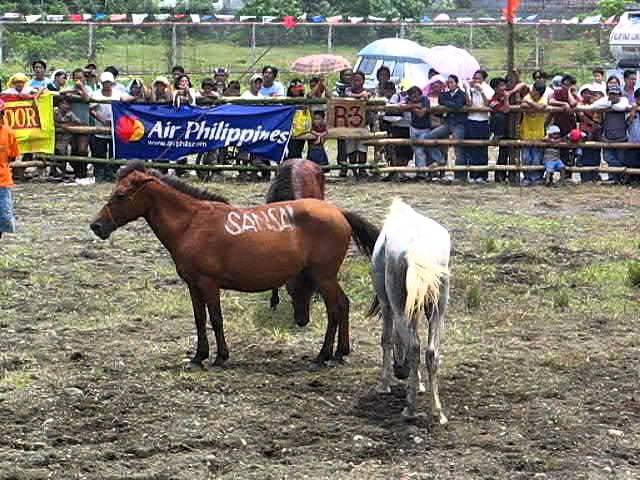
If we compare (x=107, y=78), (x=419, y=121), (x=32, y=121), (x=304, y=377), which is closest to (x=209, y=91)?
(x=107, y=78)

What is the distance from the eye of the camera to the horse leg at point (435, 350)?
8055mm

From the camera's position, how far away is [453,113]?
63.9ft

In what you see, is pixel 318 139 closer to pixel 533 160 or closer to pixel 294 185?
pixel 533 160

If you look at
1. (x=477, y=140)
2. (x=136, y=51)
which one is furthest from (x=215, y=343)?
(x=136, y=51)

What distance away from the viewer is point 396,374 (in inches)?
351

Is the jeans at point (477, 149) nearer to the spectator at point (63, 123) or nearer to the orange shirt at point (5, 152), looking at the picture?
the spectator at point (63, 123)

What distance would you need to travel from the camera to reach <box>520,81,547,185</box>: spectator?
19328mm

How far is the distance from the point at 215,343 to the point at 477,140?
33.7 feet

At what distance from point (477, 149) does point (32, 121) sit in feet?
23.3

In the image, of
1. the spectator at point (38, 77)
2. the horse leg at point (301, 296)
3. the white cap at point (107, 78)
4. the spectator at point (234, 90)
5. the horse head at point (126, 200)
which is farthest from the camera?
the spectator at point (234, 90)

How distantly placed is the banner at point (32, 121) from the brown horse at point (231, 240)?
32.1 feet

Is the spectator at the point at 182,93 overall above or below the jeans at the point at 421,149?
above

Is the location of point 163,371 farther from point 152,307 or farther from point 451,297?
point 451,297

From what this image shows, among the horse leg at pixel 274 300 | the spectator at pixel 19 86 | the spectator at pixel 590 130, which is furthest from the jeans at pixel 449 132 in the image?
the horse leg at pixel 274 300
